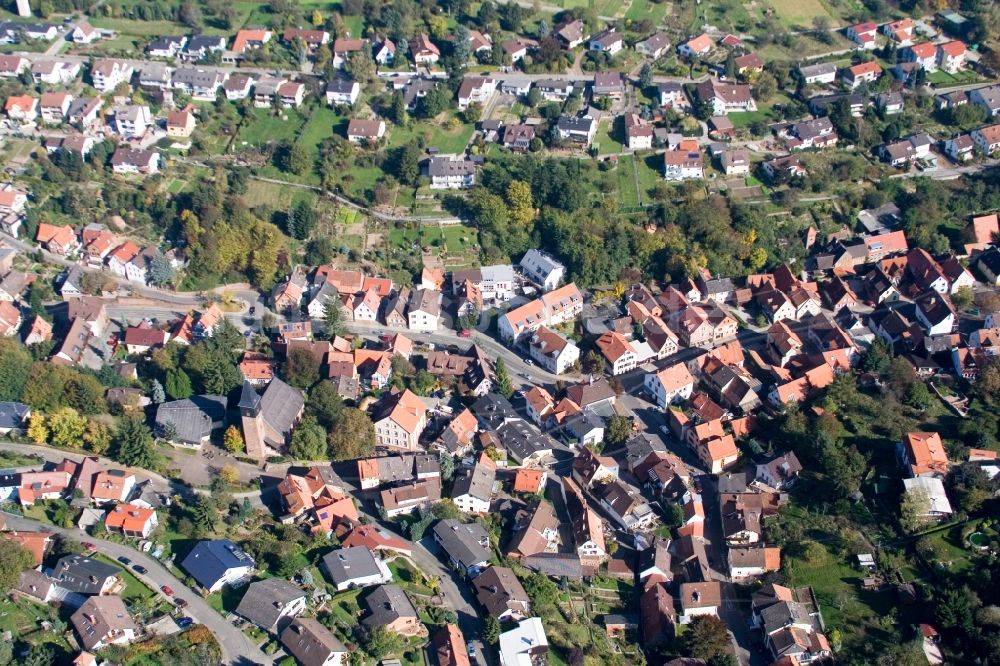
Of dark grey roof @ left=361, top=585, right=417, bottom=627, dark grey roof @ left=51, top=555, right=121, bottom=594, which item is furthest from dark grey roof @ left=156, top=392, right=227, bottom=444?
dark grey roof @ left=361, top=585, right=417, bottom=627

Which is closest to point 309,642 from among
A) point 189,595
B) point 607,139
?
point 189,595

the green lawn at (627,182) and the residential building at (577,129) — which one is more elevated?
the residential building at (577,129)

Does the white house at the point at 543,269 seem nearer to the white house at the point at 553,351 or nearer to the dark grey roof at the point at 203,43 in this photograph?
the white house at the point at 553,351

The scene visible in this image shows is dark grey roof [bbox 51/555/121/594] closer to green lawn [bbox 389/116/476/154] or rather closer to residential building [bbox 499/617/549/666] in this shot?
residential building [bbox 499/617/549/666]

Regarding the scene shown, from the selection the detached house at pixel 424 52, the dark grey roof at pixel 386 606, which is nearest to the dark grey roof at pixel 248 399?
the dark grey roof at pixel 386 606

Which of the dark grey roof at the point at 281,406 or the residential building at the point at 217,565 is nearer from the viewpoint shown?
the residential building at the point at 217,565

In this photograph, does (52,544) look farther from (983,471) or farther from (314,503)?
(983,471)

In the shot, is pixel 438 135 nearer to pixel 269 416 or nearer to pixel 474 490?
pixel 269 416

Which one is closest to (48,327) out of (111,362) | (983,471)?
(111,362)
